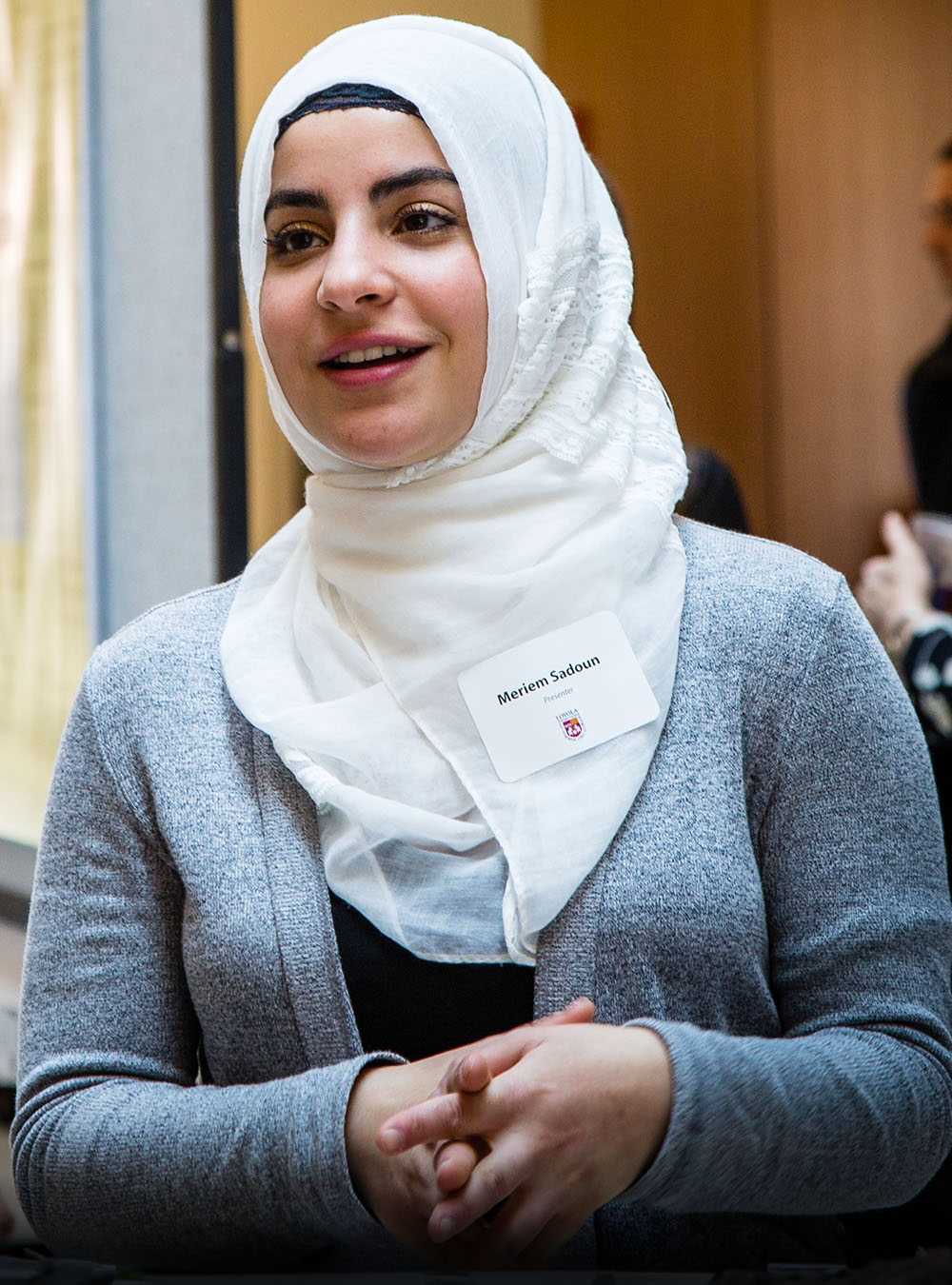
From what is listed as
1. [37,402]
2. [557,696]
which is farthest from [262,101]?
[557,696]

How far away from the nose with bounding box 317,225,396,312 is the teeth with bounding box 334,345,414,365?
0.11 ft

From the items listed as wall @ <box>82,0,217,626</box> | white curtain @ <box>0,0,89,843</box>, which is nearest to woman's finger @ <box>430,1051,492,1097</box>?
wall @ <box>82,0,217,626</box>

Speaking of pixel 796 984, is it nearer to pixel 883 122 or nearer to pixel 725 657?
pixel 725 657

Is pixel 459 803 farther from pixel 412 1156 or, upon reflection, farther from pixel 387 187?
pixel 387 187

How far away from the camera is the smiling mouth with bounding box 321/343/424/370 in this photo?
104 cm

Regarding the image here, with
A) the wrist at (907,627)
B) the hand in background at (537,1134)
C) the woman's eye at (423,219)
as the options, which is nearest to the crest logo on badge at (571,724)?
the hand in background at (537,1134)

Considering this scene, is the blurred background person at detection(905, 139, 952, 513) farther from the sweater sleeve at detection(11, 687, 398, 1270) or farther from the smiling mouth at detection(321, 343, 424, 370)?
the sweater sleeve at detection(11, 687, 398, 1270)

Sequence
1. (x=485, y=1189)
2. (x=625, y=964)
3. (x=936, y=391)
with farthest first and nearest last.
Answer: (x=936, y=391)
(x=625, y=964)
(x=485, y=1189)

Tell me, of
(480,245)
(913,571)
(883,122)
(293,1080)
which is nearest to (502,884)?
(293,1080)

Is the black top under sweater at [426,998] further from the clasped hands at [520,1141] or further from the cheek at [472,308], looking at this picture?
the cheek at [472,308]

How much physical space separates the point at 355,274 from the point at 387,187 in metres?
0.08

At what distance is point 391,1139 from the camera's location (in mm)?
851

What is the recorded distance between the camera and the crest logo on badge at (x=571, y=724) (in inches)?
41.4

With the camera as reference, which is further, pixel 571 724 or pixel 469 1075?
pixel 571 724
